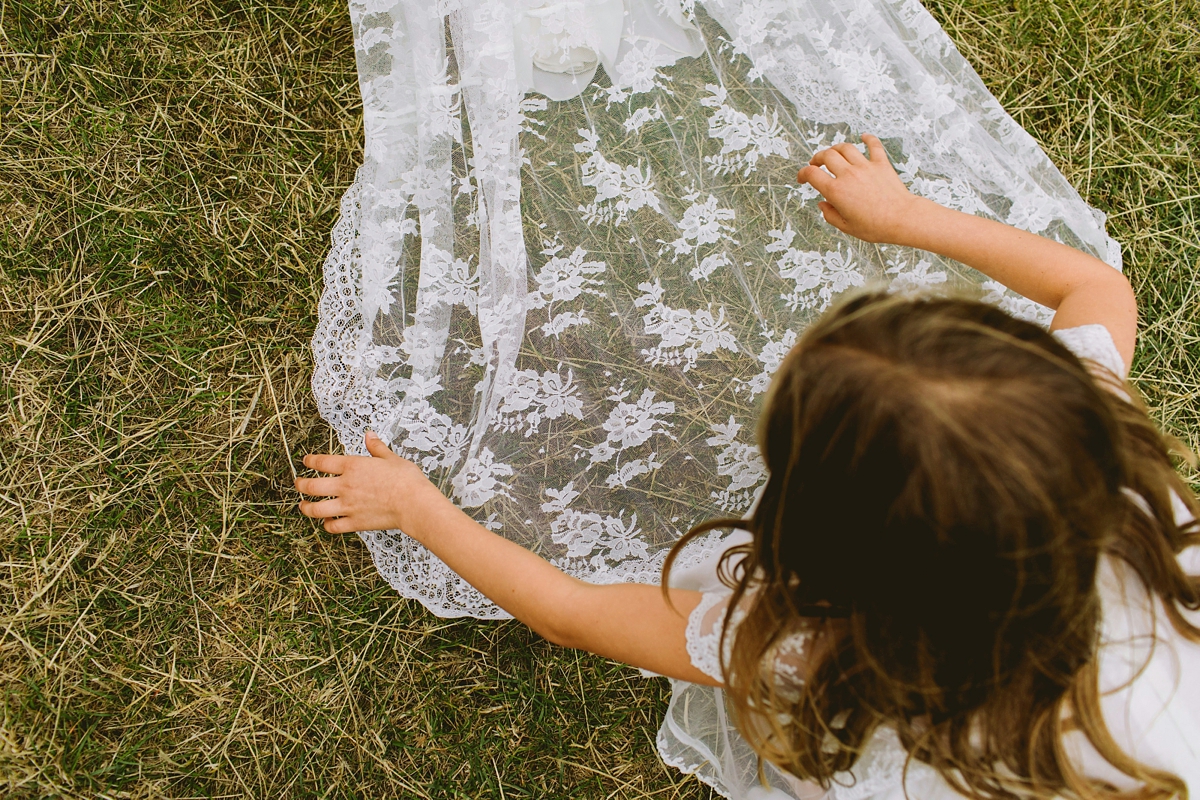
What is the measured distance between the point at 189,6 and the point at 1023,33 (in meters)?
2.18

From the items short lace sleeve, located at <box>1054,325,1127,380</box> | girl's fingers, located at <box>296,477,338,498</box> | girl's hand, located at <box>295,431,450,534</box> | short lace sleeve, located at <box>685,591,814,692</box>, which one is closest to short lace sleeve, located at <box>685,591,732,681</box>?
short lace sleeve, located at <box>685,591,814,692</box>

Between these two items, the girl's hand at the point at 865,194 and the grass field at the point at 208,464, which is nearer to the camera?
the girl's hand at the point at 865,194

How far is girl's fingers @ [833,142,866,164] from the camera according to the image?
5.04 feet

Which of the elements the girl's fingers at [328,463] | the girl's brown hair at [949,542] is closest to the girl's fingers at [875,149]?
the girl's brown hair at [949,542]

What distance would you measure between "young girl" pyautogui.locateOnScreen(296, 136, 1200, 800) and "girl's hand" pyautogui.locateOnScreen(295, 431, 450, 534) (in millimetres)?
52

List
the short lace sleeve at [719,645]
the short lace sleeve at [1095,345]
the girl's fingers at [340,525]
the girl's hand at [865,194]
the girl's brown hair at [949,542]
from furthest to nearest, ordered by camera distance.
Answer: the girl's fingers at [340,525] < the girl's hand at [865,194] < the short lace sleeve at [1095,345] < the short lace sleeve at [719,645] < the girl's brown hair at [949,542]

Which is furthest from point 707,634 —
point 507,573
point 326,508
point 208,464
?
point 208,464

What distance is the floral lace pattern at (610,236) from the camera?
1571mm

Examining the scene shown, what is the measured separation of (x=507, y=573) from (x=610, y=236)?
2.37 ft

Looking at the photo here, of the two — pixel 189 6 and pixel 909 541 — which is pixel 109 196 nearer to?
pixel 189 6

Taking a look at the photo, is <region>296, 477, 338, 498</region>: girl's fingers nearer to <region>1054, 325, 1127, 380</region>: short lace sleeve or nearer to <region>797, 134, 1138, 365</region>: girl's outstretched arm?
<region>797, 134, 1138, 365</region>: girl's outstretched arm

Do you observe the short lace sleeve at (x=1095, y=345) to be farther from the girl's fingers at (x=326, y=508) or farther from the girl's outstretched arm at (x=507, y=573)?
the girl's fingers at (x=326, y=508)

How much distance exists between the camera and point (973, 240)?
Answer: 145 centimetres

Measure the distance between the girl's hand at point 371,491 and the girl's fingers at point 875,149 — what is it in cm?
111
